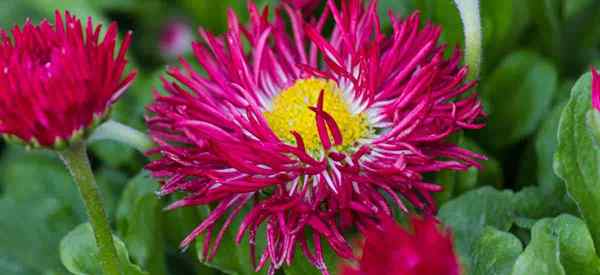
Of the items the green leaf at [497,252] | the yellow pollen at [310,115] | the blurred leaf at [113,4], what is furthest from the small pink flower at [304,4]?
the blurred leaf at [113,4]

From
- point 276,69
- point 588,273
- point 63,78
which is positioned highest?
point 63,78

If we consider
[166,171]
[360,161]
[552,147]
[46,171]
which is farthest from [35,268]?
[552,147]

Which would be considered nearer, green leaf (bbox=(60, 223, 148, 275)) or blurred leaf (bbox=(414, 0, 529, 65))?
green leaf (bbox=(60, 223, 148, 275))

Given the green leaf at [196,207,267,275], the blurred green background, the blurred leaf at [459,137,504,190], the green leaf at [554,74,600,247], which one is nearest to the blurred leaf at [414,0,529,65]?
the blurred green background

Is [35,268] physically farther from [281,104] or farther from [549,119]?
[549,119]

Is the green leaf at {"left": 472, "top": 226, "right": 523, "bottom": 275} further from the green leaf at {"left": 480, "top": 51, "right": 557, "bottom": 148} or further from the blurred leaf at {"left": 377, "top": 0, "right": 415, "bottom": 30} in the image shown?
the blurred leaf at {"left": 377, "top": 0, "right": 415, "bottom": 30}

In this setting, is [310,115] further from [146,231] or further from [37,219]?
[37,219]

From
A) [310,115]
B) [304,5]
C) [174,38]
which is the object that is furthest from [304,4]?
[174,38]
